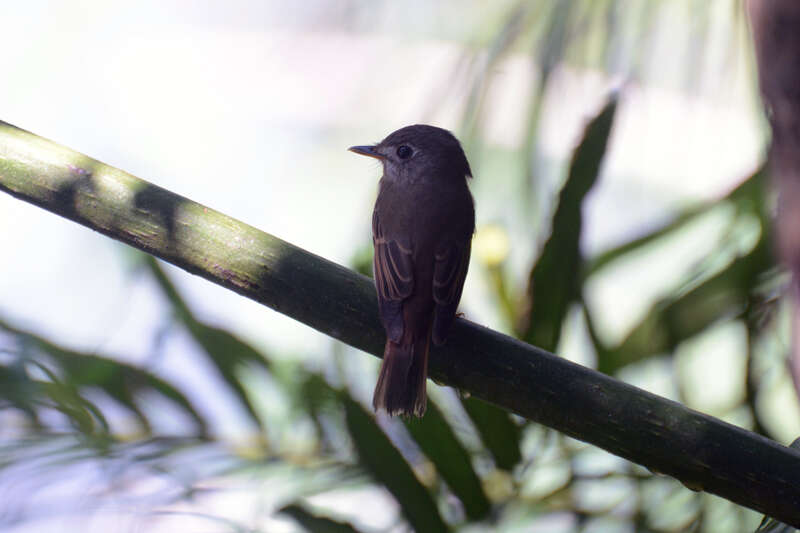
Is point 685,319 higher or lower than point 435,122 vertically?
lower

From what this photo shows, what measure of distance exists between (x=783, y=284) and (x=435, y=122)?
1320 mm

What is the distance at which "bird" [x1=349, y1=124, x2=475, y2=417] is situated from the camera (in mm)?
2006

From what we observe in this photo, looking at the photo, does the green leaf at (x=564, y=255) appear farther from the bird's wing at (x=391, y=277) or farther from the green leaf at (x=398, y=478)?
the green leaf at (x=398, y=478)

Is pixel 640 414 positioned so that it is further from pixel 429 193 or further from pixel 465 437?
pixel 429 193

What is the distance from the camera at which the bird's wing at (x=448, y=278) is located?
2.15 m

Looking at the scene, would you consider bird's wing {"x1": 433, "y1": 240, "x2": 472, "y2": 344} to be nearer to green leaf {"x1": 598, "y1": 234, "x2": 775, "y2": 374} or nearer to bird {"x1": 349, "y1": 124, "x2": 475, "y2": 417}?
bird {"x1": 349, "y1": 124, "x2": 475, "y2": 417}

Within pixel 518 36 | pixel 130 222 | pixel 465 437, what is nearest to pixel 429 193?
pixel 518 36

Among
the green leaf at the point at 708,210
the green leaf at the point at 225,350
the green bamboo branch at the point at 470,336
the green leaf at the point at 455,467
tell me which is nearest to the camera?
the green bamboo branch at the point at 470,336

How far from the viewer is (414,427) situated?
2.16m

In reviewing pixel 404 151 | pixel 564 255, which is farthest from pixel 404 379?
pixel 404 151

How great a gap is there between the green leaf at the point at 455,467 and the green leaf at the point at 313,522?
305 mm

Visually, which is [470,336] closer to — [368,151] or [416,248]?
[416,248]

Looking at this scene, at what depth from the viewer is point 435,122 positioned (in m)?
3.15

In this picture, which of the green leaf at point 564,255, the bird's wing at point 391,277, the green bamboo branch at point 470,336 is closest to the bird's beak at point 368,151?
the bird's wing at point 391,277
